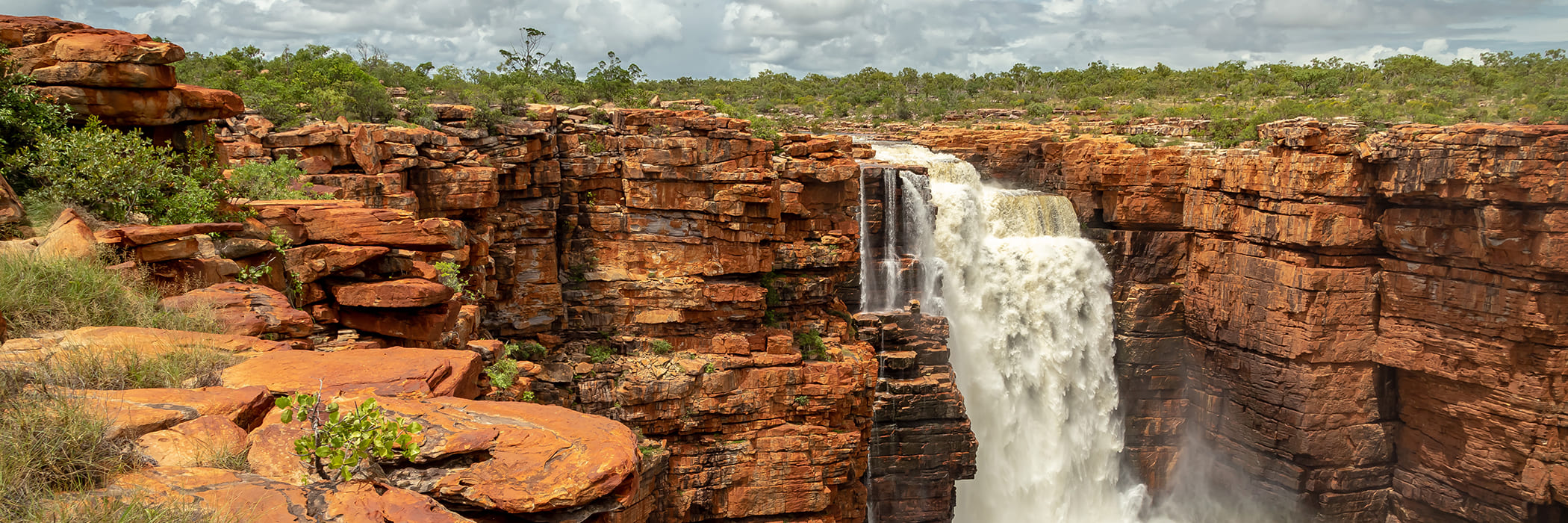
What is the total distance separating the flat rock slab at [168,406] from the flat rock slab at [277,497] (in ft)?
1.69

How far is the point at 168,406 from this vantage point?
518cm

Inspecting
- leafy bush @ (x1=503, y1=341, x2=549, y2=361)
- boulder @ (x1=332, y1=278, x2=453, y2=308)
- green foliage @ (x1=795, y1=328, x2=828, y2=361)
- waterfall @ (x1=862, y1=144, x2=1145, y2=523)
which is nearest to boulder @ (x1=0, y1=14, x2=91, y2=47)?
boulder @ (x1=332, y1=278, x2=453, y2=308)

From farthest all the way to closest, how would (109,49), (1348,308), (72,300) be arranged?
(1348,308), (109,49), (72,300)

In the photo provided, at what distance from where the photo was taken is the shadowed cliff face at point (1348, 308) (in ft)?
66.8

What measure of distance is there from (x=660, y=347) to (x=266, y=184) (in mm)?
11053

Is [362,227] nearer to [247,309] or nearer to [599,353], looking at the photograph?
[247,309]

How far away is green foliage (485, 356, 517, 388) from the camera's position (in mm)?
14851

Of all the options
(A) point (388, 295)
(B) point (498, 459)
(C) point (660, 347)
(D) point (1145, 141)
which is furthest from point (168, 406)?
(D) point (1145, 141)

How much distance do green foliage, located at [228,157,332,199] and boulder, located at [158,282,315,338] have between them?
3.21 metres

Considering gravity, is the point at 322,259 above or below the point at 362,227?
below

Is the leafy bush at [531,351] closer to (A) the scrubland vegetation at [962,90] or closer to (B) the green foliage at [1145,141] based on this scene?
(A) the scrubland vegetation at [962,90]

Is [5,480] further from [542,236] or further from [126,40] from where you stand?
[542,236]

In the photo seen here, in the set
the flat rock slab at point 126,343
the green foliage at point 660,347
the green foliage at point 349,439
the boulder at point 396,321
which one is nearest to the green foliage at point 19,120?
the boulder at point 396,321

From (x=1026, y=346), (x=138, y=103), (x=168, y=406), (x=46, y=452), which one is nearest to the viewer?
(x=46, y=452)
